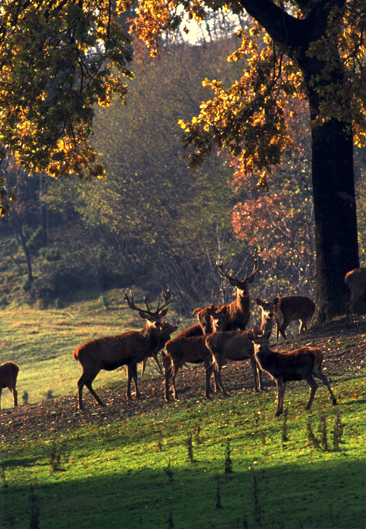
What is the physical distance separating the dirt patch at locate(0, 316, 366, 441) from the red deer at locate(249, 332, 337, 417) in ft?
7.69

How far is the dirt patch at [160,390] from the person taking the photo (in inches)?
529

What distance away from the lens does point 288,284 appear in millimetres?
32094

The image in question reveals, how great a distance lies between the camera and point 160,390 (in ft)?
48.7

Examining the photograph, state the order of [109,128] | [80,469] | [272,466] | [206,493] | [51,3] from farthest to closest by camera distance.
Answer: [109,128]
[51,3]
[80,469]
[272,466]
[206,493]

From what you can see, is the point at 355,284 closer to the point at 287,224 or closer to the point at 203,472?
the point at 203,472

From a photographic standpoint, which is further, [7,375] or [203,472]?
[7,375]

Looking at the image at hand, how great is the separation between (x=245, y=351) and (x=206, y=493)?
18.1 ft

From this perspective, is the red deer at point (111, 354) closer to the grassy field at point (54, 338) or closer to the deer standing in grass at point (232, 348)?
the deer standing in grass at point (232, 348)

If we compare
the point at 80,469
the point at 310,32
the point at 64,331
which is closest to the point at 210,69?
the point at 64,331

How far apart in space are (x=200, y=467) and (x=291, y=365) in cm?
262

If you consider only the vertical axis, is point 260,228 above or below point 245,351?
above

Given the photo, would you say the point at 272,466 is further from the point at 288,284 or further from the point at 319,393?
the point at 288,284

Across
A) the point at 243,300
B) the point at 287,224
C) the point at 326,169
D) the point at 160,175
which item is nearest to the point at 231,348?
the point at 243,300

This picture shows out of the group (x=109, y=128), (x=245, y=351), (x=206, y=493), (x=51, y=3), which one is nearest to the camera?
(x=206, y=493)
